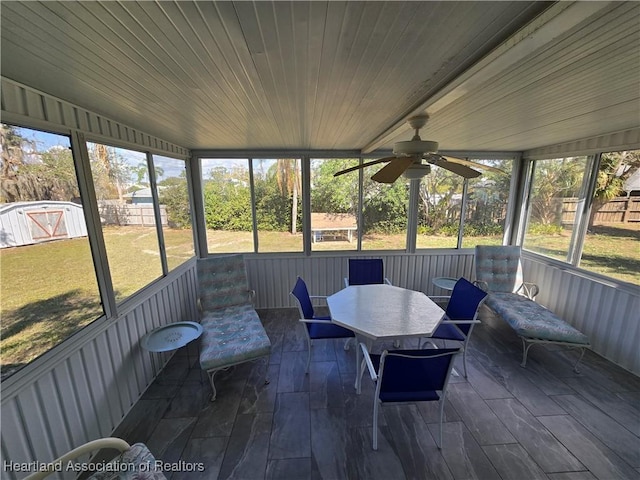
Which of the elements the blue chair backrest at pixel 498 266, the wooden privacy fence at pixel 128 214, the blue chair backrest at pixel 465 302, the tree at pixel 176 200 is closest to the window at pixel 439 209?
the blue chair backrest at pixel 498 266

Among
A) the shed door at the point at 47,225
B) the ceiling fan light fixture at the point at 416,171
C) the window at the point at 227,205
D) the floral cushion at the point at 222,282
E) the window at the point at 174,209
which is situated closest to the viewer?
the shed door at the point at 47,225

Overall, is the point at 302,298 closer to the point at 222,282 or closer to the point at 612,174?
the point at 222,282

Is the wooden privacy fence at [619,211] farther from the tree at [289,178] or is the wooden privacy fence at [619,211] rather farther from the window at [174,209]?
the window at [174,209]

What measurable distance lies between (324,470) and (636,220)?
154 inches

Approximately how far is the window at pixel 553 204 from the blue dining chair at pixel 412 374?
124 inches

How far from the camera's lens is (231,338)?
2605 millimetres

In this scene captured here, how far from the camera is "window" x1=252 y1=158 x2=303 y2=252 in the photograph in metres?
3.98

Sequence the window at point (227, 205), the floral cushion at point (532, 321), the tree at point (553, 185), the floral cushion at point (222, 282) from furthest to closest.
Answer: the window at point (227, 205), the tree at point (553, 185), the floral cushion at point (222, 282), the floral cushion at point (532, 321)

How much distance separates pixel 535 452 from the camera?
1857 mm

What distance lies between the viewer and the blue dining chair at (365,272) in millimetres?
3447

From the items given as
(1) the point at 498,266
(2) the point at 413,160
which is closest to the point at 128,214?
(2) the point at 413,160

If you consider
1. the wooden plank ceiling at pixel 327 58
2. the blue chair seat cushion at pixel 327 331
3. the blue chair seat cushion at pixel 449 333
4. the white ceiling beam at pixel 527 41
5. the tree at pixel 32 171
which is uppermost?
the wooden plank ceiling at pixel 327 58

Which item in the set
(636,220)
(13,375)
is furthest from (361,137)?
(13,375)

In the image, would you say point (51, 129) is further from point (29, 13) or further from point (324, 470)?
point (324, 470)
